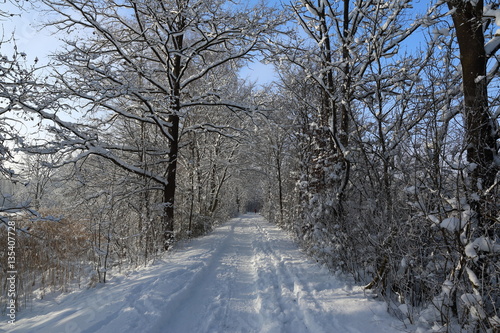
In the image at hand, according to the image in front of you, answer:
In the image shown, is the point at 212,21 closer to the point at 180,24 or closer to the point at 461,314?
the point at 180,24

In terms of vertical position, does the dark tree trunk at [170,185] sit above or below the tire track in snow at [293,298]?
above

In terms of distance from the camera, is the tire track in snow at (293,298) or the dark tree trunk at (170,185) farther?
the dark tree trunk at (170,185)

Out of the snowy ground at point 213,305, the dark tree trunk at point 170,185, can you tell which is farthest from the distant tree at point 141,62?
the snowy ground at point 213,305

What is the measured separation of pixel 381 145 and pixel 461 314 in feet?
8.05

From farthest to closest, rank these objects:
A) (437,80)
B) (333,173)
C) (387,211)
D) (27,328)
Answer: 1. (333,173)
2. (387,211)
3. (27,328)
4. (437,80)

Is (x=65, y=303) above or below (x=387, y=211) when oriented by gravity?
below

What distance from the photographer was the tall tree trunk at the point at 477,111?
8.52 ft

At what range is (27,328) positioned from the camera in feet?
11.8

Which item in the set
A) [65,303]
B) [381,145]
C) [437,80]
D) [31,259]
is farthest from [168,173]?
[437,80]

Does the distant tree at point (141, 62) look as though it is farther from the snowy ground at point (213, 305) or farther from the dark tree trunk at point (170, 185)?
the snowy ground at point (213, 305)

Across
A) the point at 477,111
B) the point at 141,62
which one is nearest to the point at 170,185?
the point at 141,62

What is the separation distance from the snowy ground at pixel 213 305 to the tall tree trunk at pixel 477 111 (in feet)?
5.84

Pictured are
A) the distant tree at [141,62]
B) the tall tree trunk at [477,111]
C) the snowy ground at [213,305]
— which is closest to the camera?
the tall tree trunk at [477,111]

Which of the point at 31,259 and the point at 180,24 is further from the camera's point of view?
the point at 180,24
